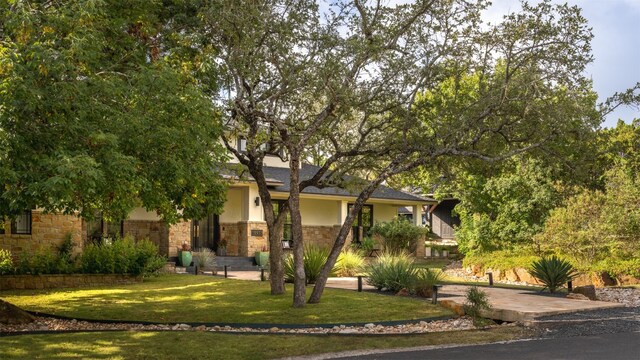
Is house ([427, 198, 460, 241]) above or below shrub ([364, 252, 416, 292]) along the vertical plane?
above

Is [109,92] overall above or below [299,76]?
below

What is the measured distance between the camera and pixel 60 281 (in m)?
20.9

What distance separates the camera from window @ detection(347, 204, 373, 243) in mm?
36281

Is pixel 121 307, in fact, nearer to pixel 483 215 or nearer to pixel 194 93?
pixel 194 93

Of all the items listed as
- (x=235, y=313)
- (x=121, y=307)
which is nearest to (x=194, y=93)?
(x=235, y=313)

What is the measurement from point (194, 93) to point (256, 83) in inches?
172

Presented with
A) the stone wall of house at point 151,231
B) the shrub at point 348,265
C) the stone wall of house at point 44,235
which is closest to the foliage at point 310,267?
the shrub at point 348,265

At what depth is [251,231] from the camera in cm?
3008

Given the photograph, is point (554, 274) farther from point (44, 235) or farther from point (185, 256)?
point (44, 235)

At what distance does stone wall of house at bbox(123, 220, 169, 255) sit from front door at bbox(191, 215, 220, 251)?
2189mm

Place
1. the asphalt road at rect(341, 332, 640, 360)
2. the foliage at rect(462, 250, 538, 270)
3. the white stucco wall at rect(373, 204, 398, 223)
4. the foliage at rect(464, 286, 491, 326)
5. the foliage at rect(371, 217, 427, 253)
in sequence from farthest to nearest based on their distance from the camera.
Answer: the white stucco wall at rect(373, 204, 398, 223), the foliage at rect(371, 217, 427, 253), the foliage at rect(462, 250, 538, 270), the foliage at rect(464, 286, 491, 326), the asphalt road at rect(341, 332, 640, 360)

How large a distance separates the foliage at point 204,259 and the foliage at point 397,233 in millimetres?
10596

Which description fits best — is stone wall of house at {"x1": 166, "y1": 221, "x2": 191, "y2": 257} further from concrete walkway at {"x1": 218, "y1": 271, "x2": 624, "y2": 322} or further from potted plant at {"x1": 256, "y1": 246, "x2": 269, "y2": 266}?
concrete walkway at {"x1": 218, "y1": 271, "x2": 624, "y2": 322}

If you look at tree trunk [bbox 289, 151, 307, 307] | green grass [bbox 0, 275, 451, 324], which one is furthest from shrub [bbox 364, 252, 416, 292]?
tree trunk [bbox 289, 151, 307, 307]
